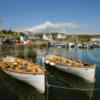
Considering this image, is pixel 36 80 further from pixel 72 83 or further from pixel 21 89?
pixel 72 83

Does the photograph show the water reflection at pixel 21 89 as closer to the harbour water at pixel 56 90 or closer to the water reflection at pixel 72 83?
the harbour water at pixel 56 90

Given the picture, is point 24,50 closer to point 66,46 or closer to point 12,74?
point 12,74

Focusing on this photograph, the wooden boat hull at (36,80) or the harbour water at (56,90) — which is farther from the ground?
the wooden boat hull at (36,80)

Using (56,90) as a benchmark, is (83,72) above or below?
above

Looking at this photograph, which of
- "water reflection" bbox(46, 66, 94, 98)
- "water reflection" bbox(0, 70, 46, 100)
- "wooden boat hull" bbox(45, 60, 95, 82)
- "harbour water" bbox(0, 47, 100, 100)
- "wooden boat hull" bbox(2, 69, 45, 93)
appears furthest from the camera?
"wooden boat hull" bbox(45, 60, 95, 82)

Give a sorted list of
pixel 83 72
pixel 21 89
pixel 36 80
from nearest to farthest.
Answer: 1. pixel 36 80
2. pixel 21 89
3. pixel 83 72

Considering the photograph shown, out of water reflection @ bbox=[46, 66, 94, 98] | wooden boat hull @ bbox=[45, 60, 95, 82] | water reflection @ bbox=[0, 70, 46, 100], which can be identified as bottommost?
water reflection @ bbox=[46, 66, 94, 98]

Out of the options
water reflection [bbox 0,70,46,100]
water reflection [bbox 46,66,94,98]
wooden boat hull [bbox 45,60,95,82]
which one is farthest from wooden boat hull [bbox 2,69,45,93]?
wooden boat hull [bbox 45,60,95,82]

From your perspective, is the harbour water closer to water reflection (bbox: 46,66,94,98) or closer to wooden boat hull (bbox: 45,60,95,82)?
water reflection (bbox: 46,66,94,98)

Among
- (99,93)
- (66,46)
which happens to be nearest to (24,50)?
(99,93)

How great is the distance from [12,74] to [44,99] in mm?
6634

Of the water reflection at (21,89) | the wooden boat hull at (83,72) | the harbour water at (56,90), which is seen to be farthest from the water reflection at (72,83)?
the water reflection at (21,89)

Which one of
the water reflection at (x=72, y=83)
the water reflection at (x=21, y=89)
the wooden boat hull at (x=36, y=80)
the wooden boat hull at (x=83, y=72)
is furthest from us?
the wooden boat hull at (x=83, y=72)

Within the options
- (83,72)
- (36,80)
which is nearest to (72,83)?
(83,72)
